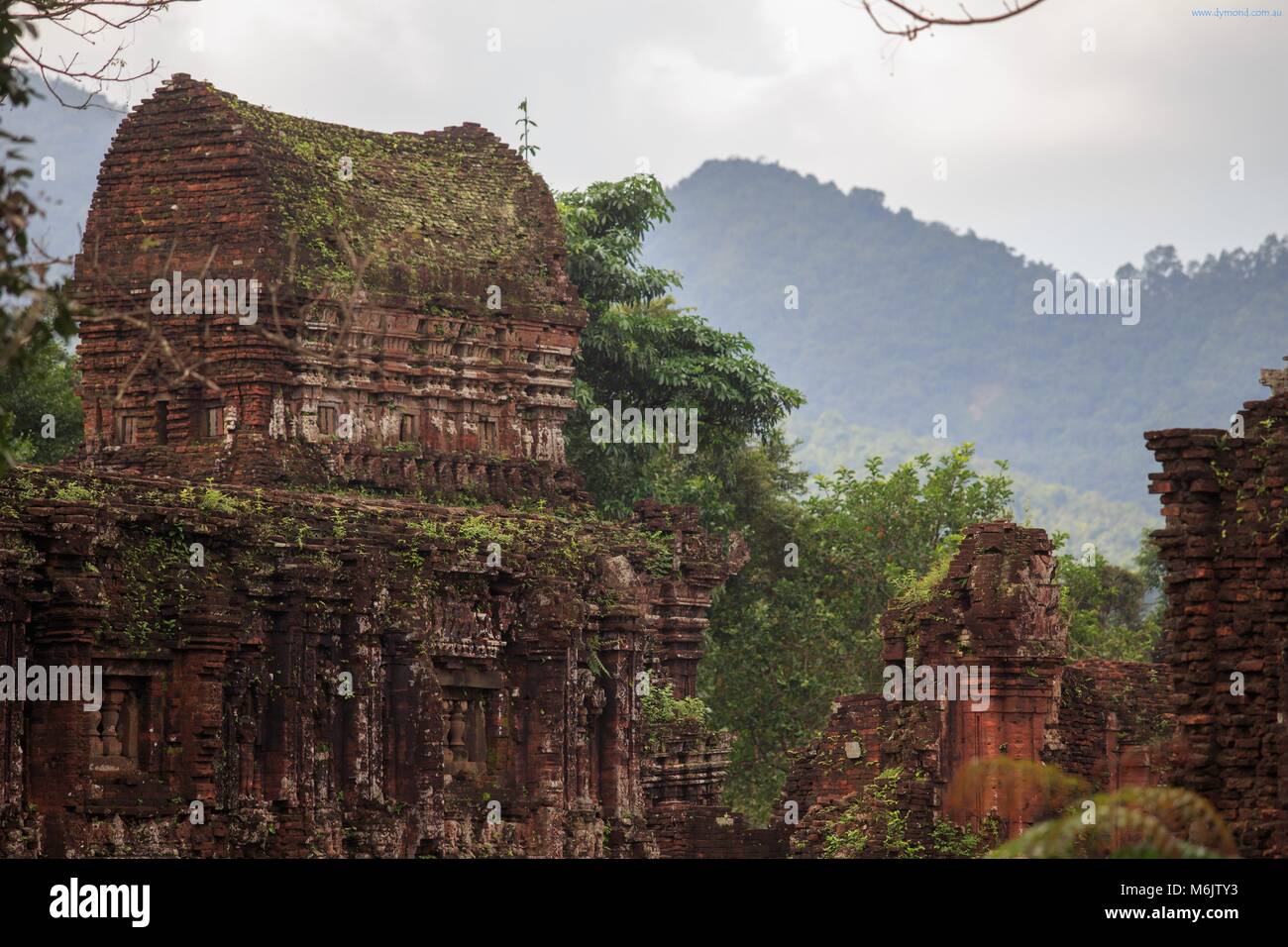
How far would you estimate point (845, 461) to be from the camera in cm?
17188

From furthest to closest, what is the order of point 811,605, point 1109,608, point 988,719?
1. point 1109,608
2. point 811,605
3. point 988,719

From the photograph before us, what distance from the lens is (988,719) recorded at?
29.5m

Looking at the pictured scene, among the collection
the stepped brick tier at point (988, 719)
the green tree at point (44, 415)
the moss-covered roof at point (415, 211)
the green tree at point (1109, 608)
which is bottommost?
the stepped brick tier at point (988, 719)

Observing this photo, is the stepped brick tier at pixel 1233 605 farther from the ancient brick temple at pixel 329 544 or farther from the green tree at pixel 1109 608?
the green tree at pixel 1109 608

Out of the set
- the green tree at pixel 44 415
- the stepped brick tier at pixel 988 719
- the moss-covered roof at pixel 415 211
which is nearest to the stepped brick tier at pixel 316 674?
the stepped brick tier at pixel 988 719

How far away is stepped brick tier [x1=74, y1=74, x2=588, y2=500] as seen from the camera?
33344 millimetres

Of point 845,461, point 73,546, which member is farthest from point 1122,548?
point 73,546

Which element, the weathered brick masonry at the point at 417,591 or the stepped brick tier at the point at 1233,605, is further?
the weathered brick masonry at the point at 417,591

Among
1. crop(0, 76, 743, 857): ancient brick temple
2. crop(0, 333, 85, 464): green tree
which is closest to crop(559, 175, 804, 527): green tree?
crop(0, 76, 743, 857): ancient brick temple

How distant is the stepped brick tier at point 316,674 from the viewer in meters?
24.4

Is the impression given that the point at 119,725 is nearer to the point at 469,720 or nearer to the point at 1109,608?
the point at 469,720

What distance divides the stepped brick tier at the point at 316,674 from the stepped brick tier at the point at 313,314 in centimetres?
244

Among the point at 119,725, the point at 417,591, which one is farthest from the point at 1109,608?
the point at 119,725

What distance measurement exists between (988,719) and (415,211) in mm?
12054
